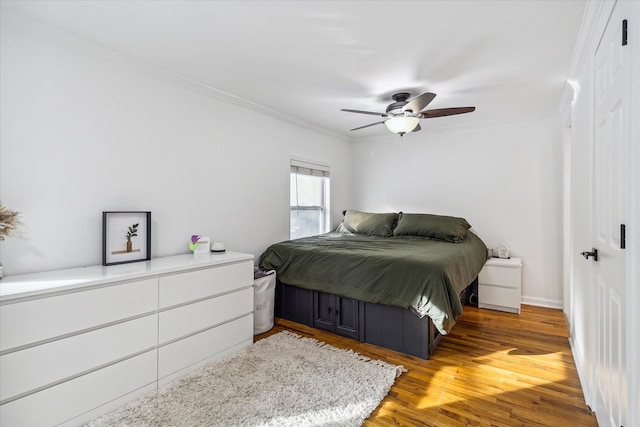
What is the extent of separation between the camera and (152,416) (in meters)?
1.81

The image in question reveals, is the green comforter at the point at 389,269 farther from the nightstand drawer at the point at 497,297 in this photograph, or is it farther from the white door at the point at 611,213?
the white door at the point at 611,213

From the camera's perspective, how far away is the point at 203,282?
2.38m

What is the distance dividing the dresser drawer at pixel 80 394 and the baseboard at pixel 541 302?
4287 millimetres

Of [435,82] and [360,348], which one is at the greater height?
[435,82]

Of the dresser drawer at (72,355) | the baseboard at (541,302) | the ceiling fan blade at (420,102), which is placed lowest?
the baseboard at (541,302)

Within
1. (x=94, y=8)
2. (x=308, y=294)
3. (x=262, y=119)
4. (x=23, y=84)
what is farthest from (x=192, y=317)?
(x=262, y=119)

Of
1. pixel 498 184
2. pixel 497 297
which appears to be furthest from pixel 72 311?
pixel 498 184

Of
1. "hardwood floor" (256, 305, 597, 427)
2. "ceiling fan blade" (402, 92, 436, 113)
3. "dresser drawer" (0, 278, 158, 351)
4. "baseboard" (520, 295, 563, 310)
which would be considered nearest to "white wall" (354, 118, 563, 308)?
"baseboard" (520, 295, 563, 310)

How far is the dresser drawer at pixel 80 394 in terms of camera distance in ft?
5.10

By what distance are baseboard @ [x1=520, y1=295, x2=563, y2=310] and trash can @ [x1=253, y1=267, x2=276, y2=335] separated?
330 centimetres

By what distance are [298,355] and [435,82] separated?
9.06 feet

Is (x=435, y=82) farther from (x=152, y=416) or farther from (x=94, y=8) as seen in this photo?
(x=152, y=416)

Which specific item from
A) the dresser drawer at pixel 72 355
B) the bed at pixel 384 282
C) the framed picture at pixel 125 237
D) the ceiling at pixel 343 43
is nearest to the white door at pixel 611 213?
the ceiling at pixel 343 43

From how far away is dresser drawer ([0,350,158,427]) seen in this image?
1.55 meters
